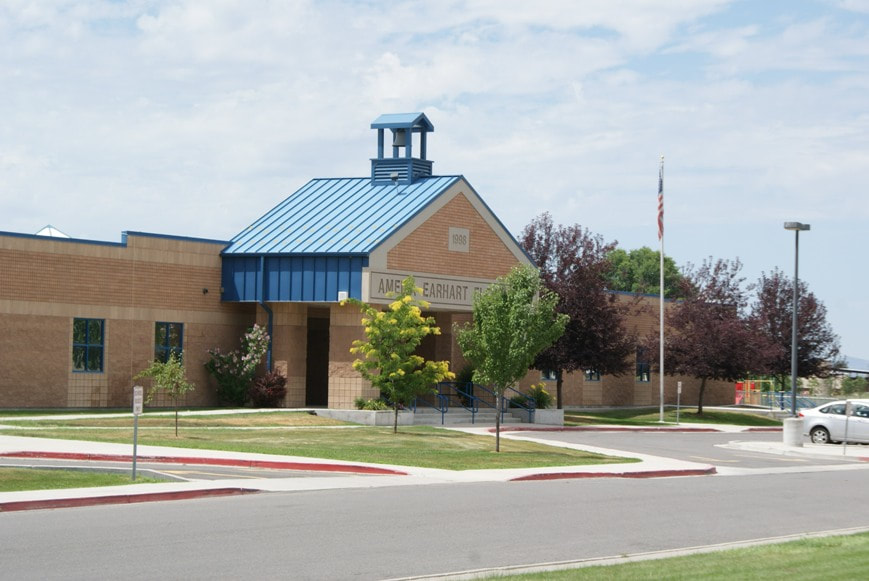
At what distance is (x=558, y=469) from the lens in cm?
2611

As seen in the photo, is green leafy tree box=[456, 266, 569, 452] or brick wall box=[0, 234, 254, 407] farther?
brick wall box=[0, 234, 254, 407]

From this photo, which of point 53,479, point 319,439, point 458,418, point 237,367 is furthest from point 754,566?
point 237,367

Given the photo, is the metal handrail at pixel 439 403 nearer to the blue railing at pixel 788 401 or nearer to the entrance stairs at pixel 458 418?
the entrance stairs at pixel 458 418

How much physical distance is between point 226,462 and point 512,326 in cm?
904

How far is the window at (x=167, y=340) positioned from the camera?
40031 millimetres

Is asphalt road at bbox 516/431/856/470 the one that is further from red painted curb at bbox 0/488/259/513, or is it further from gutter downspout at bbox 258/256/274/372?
red painted curb at bbox 0/488/259/513

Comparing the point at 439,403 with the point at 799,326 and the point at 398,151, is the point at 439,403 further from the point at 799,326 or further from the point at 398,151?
the point at 799,326

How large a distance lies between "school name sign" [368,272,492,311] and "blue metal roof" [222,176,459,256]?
1.22 metres

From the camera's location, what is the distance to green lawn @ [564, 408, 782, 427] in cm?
4778

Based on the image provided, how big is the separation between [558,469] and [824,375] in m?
40.4

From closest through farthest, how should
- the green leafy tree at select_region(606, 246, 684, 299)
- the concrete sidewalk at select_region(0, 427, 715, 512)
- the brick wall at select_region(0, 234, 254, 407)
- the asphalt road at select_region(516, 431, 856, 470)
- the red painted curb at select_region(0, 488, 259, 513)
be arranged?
the red painted curb at select_region(0, 488, 259, 513)
the concrete sidewalk at select_region(0, 427, 715, 512)
the asphalt road at select_region(516, 431, 856, 470)
the brick wall at select_region(0, 234, 254, 407)
the green leafy tree at select_region(606, 246, 684, 299)

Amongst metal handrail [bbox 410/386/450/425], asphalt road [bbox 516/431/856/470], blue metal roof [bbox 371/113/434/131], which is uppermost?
blue metal roof [bbox 371/113/434/131]

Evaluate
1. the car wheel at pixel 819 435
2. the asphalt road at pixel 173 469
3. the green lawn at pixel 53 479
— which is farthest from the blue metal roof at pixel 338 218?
the green lawn at pixel 53 479

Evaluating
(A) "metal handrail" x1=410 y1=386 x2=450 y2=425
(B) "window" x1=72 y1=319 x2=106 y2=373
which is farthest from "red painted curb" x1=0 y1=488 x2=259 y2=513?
(A) "metal handrail" x1=410 y1=386 x2=450 y2=425
